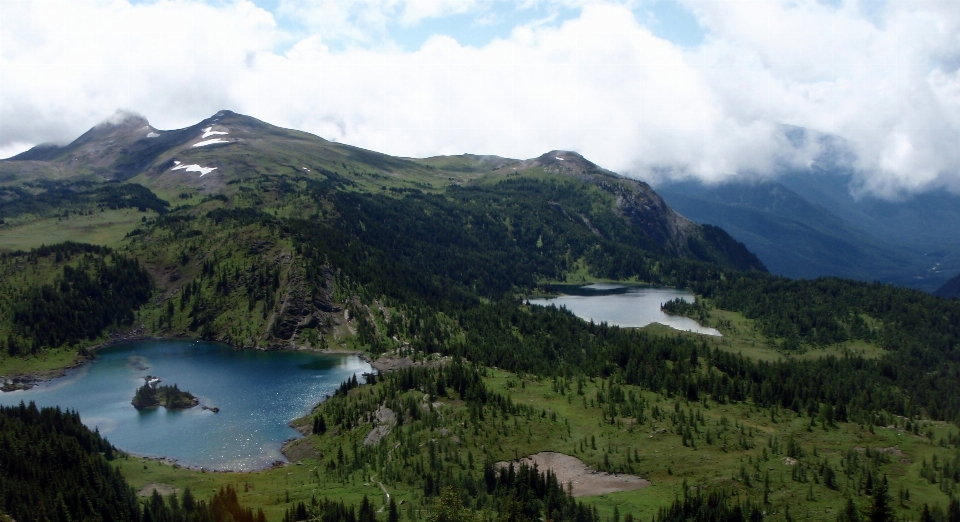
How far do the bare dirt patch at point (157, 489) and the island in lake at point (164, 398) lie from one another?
130 feet

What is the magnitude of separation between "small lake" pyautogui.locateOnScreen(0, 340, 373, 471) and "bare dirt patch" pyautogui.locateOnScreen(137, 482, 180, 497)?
1088cm

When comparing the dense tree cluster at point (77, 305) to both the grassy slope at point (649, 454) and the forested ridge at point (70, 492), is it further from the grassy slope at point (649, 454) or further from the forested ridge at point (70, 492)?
the grassy slope at point (649, 454)

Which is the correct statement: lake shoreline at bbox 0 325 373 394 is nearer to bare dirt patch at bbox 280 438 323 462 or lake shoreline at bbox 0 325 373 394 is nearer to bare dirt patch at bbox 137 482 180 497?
bare dirt patch at bbox 280 438 323 462

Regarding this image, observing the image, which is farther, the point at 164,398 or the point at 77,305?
the point at 77,305

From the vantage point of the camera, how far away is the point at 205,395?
129 metres

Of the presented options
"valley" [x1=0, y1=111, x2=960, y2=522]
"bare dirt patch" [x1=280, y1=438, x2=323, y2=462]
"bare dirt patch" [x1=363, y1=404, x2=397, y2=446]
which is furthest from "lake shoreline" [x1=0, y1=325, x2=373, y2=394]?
"bare dirt patch" [x1=363, y1=404, x2=397, y2=446]

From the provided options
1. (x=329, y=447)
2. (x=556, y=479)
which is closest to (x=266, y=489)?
(x=329, y=447)

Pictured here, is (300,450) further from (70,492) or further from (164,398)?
(164,398)

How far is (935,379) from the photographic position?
126 meters

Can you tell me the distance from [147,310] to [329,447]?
387 ft

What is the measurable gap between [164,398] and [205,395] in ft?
23.7

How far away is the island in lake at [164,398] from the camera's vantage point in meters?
122

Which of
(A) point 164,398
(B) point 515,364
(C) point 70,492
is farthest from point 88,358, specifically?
(C) point 70,492

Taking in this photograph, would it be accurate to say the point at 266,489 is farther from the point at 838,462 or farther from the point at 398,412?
the point at 838,462
